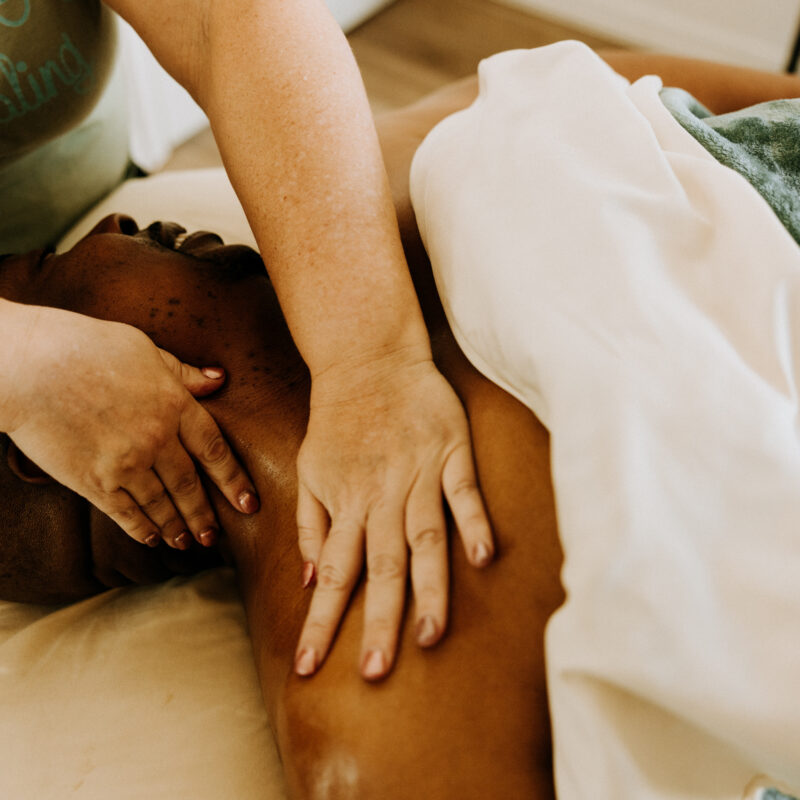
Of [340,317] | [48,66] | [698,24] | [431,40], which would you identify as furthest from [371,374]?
[698,24]

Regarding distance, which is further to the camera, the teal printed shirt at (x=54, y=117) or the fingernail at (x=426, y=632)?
the teal printed shirt at (x=54, y=117)

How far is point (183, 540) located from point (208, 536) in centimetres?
3

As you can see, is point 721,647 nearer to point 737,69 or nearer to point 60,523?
point 60,523

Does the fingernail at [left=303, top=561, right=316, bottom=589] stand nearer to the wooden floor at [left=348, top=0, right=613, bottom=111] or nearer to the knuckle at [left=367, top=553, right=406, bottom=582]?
the knuckle at [left=367, top=553, right=406, bottom=582]

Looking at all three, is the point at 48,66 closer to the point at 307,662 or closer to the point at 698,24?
the point at 307,662

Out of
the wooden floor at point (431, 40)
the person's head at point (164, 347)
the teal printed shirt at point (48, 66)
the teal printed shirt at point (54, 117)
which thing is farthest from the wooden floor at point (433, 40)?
the person's head at point (164, 347)

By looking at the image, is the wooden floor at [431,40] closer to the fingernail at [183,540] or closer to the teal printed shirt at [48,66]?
the teal printed shirt at [48,66]

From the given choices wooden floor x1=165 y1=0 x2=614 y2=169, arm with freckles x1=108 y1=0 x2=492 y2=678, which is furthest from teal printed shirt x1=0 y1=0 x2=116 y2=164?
wooden floor x1=165 y1=0 x2=614 y2=169

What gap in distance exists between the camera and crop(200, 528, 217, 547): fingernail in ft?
2.63

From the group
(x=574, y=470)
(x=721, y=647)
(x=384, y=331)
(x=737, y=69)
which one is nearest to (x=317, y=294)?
(x=384, y=331)

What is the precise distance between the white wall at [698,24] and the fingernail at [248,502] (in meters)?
2.41

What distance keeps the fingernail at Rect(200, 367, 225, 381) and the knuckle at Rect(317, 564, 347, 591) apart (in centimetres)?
25

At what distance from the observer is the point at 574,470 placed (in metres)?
0.53

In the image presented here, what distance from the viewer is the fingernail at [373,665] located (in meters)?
0.60
